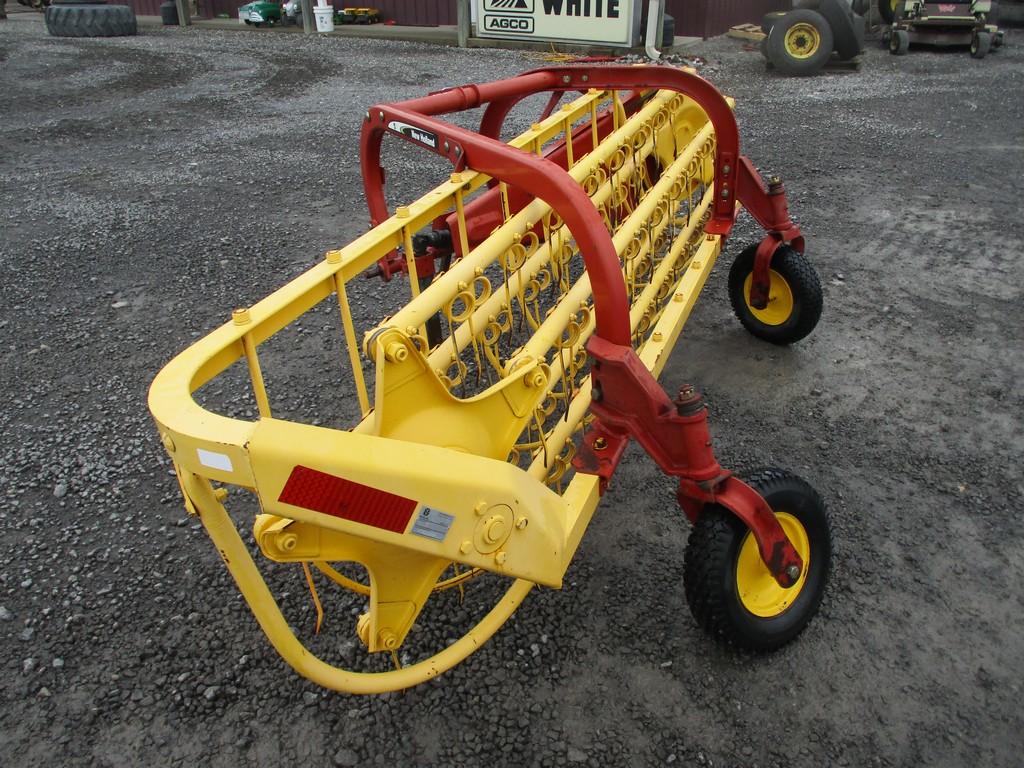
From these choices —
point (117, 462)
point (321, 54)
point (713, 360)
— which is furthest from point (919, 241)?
point (321, 54)

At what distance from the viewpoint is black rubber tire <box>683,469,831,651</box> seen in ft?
7.38

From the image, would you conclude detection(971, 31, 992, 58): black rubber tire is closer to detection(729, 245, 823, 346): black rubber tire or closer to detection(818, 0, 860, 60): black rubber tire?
detection(818, 0, 860, 60): black rubber tire

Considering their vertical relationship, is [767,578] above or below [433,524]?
below

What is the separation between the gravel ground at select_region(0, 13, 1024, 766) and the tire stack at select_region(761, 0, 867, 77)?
3.59 m

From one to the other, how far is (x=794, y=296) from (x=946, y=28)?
10.2m

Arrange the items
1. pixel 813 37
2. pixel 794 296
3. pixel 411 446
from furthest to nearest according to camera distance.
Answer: pixel 813 37
pixel 794 296
pixel 411 446

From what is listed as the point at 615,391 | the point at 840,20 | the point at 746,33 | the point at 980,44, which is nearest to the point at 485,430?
the point at 615,391

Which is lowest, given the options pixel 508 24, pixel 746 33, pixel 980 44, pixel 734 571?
pixel 734 571

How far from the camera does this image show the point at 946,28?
36.9 ft

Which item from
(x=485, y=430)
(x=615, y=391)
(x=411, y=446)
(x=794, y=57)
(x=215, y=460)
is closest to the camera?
(x=215, y=460)

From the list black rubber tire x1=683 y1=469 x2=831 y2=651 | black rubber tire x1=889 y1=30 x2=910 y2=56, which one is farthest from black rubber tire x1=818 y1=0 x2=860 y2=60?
black rubber tire x1=683 y1=469 x2=831 y2=651

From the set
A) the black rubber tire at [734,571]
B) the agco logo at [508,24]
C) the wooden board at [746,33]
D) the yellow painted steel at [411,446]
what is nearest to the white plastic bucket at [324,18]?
the agco logo at [508,24]

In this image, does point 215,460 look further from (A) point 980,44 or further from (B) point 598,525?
(A) point 980,44

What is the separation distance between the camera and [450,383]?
2242mm
